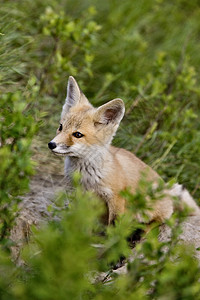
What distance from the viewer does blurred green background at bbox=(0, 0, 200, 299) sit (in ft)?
16.0

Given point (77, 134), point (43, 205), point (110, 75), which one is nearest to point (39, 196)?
point (43, 205)

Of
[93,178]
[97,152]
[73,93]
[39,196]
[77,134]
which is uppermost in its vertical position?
[73,93]

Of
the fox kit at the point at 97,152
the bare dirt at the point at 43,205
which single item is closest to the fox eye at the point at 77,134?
the fox kit at the point at 97,152

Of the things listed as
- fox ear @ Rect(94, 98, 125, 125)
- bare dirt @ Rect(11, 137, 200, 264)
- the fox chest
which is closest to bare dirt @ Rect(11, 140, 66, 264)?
bare dirt @ Rect(11, 137, 200, 264)

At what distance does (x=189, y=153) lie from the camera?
5.24m

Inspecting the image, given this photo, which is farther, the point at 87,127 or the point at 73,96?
the point at 73,96

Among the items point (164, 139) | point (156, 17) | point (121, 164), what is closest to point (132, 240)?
point (121, 164)

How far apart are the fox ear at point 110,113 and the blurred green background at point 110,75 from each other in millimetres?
491

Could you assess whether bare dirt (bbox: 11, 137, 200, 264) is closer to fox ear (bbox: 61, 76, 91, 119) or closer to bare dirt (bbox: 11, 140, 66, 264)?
bare dirt (bbox: 11, 140, 66, 264)

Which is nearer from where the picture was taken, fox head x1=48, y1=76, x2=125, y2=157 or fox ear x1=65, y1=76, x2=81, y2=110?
fox head x1=48, y1=76, x2=125, y2=157

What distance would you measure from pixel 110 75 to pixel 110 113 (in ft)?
4.77

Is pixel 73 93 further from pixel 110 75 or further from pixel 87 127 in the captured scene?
pixel 110 75

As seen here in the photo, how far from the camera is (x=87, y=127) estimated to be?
384 cm

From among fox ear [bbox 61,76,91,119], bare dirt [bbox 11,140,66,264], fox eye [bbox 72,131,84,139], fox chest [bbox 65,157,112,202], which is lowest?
bare dirt [bbox 11,140,66,264]
